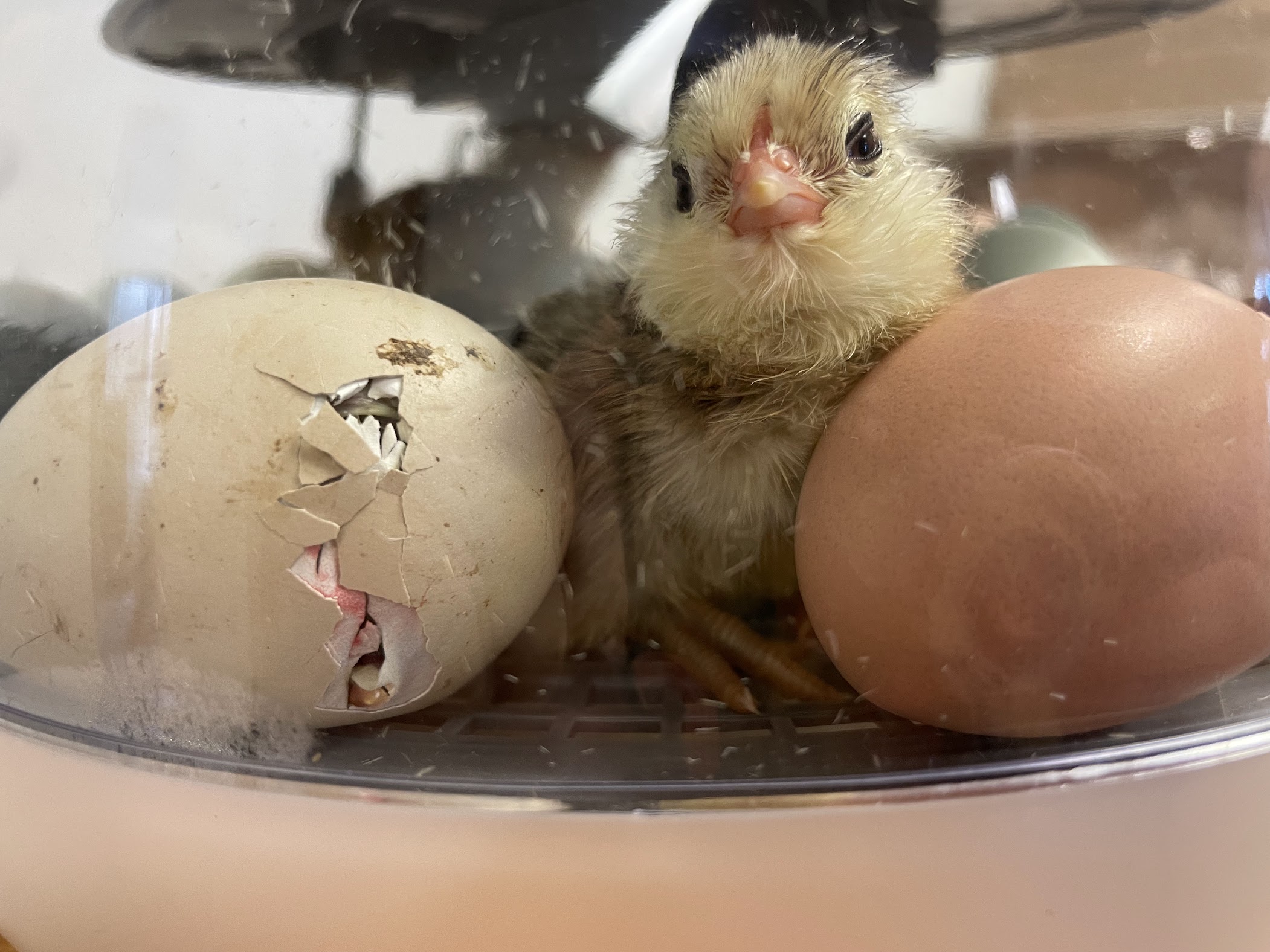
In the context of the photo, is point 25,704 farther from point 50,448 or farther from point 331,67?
point 331,67

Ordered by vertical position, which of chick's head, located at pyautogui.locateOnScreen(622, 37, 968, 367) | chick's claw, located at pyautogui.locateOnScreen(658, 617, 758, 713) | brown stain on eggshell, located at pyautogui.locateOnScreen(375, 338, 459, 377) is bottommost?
chick's claw, located at pyautogui.locateOnScreen(658, 617, 758, 713)

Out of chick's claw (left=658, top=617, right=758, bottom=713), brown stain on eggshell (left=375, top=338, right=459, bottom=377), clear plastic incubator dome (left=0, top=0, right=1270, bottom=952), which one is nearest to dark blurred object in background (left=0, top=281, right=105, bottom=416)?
clear plastic incubator dome (left=0, top=0, right=1270, bottom=952)

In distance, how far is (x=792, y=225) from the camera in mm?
473

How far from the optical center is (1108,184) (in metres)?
0.78

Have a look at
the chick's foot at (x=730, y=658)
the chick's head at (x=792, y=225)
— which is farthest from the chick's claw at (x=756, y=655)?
the chick's head at (x=792, y=225)

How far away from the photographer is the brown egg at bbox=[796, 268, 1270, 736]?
14.7 inches

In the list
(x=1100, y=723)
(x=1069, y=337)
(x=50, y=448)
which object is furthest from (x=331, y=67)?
(x=1100, y=723)

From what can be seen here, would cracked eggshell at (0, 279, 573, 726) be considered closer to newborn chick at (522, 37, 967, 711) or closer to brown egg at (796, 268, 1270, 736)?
newborn chick at (522, 37, 967, 711)

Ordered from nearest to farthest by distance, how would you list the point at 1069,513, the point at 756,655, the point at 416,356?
1. the point at 1069,513
2. the point at 416,356
3. the point at 756,655

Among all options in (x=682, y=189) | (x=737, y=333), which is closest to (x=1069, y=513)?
(x=737, y=333)

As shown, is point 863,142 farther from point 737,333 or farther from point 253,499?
point 253,499

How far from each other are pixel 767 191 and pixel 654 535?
273mm

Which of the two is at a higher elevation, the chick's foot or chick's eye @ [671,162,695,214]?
chick's eye @ [671,162,695,214]

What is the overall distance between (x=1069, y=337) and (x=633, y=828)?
1.17 feet
